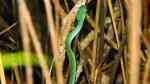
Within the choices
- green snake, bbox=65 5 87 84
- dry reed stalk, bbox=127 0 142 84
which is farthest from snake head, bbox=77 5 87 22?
dry reed stalk, bbox=127 0 142 84

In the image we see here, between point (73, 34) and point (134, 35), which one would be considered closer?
point (134, 35)

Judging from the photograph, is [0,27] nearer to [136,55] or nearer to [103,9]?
[103,9]

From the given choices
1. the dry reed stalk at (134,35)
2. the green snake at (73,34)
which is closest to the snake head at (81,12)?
the green snake at (73,34)

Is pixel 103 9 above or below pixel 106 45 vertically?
above

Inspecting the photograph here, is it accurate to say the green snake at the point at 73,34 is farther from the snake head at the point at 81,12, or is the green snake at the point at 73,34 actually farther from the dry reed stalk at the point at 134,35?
the dry reed stalk at the point at 134,35

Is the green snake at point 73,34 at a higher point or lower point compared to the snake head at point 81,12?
lower

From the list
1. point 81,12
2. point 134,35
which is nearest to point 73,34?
point 81,12

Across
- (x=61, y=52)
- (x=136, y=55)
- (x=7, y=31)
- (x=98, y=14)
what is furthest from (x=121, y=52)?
(x=136, y=55)

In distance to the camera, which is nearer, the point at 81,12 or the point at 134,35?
the point at 134,35

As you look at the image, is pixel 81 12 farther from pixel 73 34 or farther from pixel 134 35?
pixel 134 35

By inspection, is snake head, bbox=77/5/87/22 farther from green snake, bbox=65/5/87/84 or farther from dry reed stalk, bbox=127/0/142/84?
dry reed stalk, bbox=127/0/142/84

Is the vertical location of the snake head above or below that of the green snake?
above
